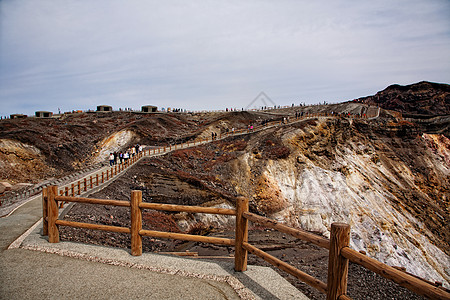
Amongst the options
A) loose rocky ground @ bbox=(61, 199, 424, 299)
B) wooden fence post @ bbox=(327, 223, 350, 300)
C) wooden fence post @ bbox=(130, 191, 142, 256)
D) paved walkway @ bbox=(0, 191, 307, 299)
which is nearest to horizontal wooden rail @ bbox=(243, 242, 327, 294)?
wooden fence post @ bbox=(327, 223, 350, 300)

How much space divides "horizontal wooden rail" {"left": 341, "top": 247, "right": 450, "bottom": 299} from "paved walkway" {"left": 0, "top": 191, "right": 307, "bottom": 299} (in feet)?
6.40

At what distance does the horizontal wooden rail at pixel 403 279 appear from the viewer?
9.89 feet

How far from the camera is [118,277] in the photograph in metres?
6.01

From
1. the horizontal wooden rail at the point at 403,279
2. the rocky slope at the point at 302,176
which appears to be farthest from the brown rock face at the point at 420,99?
the horizontal wooden rail at the point at 403,279

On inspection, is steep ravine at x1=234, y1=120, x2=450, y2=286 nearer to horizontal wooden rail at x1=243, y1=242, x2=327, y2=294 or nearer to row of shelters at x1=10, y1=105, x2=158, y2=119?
horizontal wooden rail at x1=243, y1=242, x2=327, y2=294

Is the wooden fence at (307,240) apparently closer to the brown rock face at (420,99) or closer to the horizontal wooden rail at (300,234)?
the horizontal wooden rail at (300,234)

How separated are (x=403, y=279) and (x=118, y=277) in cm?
523

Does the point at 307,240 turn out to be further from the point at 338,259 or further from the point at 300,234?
the point at 338,259

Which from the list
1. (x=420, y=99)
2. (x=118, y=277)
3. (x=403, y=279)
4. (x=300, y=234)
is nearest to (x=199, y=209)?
(x=118, y=277)

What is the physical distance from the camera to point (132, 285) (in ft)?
18.6

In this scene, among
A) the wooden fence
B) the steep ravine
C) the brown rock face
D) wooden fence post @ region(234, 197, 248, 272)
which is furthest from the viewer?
the brown rock face

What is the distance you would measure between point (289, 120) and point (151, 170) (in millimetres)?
29880

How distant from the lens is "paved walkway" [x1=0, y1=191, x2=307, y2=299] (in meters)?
5.40

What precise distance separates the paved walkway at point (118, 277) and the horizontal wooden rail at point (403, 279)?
6.40 ft
